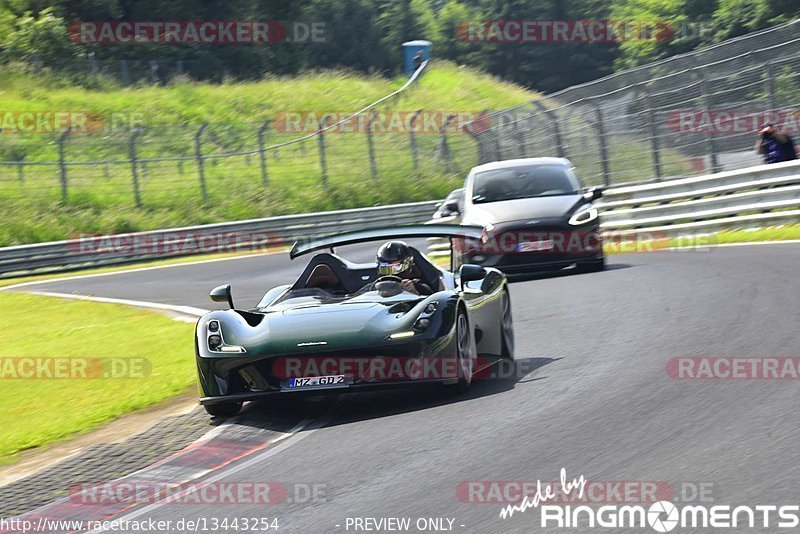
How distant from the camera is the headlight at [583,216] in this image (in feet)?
52.9

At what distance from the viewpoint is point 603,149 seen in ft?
84.6

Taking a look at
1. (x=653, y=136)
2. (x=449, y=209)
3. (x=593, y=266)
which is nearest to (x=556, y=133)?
(x=653, y=136)

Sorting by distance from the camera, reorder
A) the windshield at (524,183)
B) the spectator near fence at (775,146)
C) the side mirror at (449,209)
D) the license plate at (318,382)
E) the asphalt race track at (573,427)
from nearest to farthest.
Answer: the asphalt race track at (573,427)
the license plate at (318,382)
the windshield at (524,183)
the side mirror at (449,209)
the spectator near fence at (775,146)

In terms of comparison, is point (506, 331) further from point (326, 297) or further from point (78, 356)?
point (78, 356)

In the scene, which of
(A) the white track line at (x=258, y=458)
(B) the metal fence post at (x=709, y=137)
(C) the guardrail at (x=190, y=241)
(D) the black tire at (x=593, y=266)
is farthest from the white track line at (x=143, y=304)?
(B) the metal fence post at (x=709, y=137)

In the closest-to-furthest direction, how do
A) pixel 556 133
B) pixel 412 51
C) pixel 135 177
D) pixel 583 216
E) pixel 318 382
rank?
1. pixel 318 382
2. pixel 583 216
3. pixel 556 133
4. pixel 135 177
5. pixel 412 51

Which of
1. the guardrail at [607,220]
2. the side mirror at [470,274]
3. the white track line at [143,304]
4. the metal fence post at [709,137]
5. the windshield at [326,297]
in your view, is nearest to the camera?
the windshield at [326,297]

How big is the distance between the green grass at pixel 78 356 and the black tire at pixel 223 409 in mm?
1054

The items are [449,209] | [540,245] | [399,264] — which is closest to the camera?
[399,264]

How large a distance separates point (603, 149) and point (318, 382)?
18502mm

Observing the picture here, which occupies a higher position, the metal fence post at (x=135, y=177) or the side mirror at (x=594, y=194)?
the metal fence post at (x=135, y=177)

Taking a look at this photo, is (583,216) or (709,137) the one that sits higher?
(709,137)

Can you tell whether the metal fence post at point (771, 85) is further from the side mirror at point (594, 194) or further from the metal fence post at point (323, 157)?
the metal fence post at point (323, 157)

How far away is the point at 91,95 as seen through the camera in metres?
50.9
